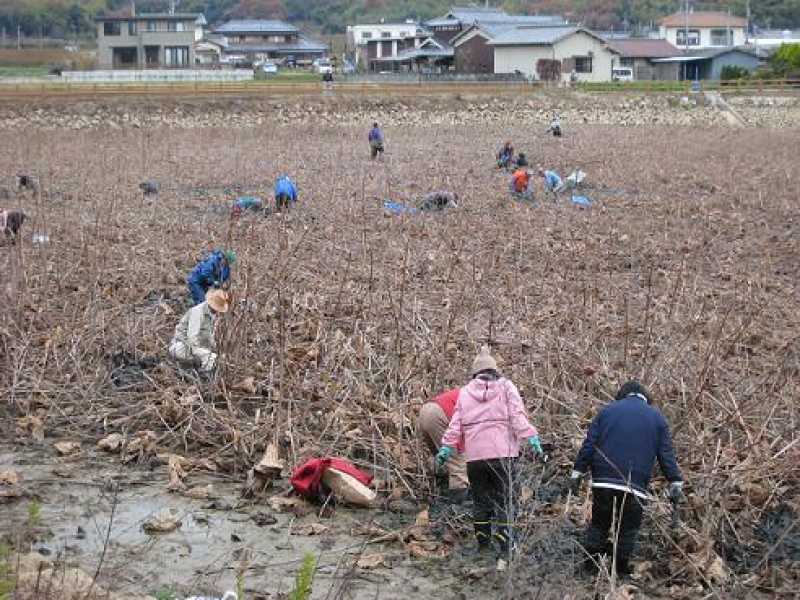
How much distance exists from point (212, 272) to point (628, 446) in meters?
4.39

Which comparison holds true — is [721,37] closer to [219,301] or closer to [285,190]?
[285,190]

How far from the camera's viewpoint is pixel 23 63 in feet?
221

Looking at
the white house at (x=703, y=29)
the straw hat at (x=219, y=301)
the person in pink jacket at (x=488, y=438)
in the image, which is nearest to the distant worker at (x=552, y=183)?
the straw hat at (x=219, y=301)

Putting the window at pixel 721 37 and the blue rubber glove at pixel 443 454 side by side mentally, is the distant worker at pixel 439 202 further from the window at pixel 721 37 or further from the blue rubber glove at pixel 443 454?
the window at pixel 721 37

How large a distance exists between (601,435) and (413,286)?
503cm

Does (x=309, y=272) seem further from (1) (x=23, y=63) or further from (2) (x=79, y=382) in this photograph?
(1) (x=23, y=63)

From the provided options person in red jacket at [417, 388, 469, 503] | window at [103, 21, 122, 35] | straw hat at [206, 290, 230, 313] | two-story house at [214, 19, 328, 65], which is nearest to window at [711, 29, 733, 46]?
two-story house at [214, 19, 328, 65]

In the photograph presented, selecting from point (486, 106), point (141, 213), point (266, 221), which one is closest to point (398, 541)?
point (266, 221)

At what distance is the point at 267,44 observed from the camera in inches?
2899

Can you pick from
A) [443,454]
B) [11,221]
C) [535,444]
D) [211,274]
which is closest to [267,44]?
[11,221]

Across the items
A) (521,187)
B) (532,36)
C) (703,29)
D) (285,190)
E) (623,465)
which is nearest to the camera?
(623,465)

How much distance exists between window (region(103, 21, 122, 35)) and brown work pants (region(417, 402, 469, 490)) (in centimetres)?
5692

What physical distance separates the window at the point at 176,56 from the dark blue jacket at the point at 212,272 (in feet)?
179

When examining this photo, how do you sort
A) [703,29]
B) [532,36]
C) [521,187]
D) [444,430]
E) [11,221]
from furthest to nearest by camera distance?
[703,29] < [532,36] < [521,187] < [11,221] < [444,430]
